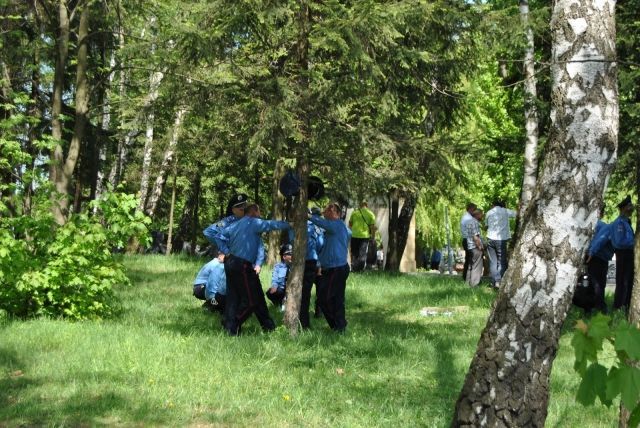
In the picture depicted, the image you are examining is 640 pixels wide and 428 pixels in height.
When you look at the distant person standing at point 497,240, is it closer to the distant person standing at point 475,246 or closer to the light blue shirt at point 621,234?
the distant person standing at point 475,246

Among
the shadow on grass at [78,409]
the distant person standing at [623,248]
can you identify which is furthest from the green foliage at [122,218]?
the distant person standing at [623,248]

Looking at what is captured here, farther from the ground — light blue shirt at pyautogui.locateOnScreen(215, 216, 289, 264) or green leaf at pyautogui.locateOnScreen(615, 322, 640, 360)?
light blue shirt at pyautogui.locateOnScreen(215, 216, 289, 264)

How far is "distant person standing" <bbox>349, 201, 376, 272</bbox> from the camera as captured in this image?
20.9 m

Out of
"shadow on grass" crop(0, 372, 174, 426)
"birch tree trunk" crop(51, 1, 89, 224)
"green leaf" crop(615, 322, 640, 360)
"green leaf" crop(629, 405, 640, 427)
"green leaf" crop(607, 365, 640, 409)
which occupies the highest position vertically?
"birch tree trunk" crop(51, 1, 89, 224)

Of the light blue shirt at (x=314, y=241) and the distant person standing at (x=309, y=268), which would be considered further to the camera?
the light blue shirt at (x=314, y=241)

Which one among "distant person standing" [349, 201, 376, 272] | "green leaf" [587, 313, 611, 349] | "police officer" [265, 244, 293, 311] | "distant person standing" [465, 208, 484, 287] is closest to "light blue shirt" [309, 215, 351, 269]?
"police officer" [265, 244, 293, 311]

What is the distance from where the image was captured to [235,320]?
36.0ft

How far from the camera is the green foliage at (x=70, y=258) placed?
1156 cm

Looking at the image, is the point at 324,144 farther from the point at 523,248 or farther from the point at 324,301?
the point at 523,248

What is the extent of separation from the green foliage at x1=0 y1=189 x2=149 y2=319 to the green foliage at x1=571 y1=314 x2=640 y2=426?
923cm

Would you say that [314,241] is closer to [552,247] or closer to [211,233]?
[211,233]

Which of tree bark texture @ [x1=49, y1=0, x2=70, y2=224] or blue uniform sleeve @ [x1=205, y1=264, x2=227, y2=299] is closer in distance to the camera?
blue uniform sleeve @ [x1=205, y1=264, x2=227, y2=299]

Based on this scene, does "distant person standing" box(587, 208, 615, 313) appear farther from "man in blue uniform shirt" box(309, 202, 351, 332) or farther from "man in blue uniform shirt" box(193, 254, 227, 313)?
"man in blue uniform shirt" box(193, 254, 227, 313)

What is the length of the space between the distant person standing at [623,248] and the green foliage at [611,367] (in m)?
11.5
